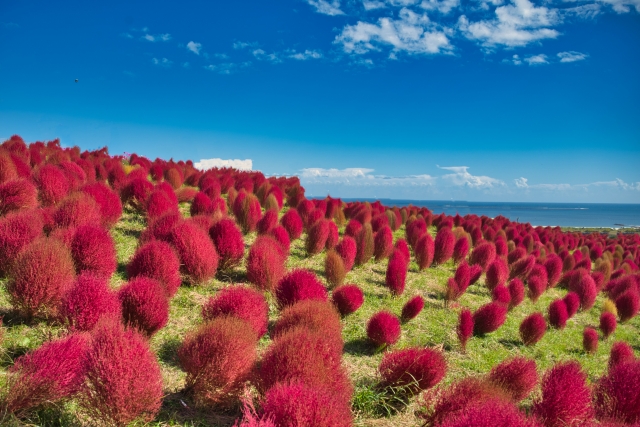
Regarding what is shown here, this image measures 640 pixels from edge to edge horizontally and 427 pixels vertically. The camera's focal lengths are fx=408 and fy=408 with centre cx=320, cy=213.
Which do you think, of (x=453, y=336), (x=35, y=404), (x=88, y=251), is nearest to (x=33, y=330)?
(x=88, y=251)

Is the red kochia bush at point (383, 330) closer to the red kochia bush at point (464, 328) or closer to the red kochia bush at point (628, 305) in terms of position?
the red kochia bush at point (464, 328)

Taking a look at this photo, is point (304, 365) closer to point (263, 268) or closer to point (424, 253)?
point (263, 268)

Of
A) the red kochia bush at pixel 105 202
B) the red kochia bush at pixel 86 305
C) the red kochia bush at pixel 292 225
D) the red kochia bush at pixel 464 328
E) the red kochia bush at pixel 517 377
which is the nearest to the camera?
the red kochia bush at pixel 86 305

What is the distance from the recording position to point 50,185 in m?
5.70

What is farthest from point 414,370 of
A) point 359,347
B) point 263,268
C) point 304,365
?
point 263,268

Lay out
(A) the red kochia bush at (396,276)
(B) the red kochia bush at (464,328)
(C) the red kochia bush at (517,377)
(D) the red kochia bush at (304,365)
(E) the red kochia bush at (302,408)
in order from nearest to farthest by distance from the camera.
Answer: (E) the red kochia bush at (302,408) → (D) the red kochia bush at (304,365) → (C) the red kochia bush at (517,377) → (B) the red kochia bush at (464,328) → (A) the red kochia bush at (396,276)

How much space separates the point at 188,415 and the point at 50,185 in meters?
4.50

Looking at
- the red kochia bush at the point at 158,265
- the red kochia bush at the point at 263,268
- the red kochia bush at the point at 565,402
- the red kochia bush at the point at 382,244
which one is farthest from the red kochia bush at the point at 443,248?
the red kochia bush at the point at 158,265

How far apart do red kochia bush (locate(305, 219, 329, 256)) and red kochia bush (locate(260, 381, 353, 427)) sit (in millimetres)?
5088

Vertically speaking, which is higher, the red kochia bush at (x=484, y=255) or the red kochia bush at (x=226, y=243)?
the red kochia bush at (x=226, y=243)

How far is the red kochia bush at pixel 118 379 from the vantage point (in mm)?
2186

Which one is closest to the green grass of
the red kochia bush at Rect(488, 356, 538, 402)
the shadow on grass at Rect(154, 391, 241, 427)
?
the shadow on grass at Rect(154, 391, 241, 427)

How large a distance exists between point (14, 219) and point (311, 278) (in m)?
2.96

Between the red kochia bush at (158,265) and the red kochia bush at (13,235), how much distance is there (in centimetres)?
93
